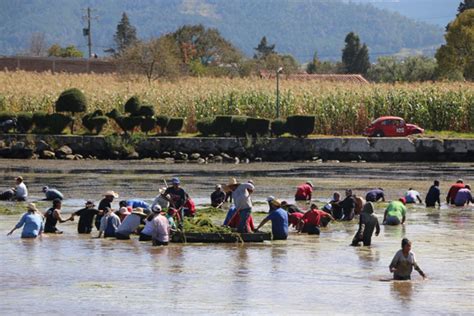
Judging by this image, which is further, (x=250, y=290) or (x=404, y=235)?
(x=404, y=235)

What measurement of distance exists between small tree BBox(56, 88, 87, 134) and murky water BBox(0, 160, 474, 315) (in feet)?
89.8

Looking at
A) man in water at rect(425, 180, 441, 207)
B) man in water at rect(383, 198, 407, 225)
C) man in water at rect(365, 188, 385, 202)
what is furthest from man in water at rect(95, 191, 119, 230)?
man in water at rect(425, 180, 441, 207)

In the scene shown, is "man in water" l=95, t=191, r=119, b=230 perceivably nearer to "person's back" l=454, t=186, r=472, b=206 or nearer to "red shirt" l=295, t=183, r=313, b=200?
"red shirt" l=295, t=183, r=313, b=200

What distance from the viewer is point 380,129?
66.4m

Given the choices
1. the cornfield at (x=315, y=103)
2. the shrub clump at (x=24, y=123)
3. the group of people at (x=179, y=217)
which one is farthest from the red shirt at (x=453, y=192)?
the shrub clump at (x=24, y=123)

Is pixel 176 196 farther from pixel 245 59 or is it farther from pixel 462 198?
pixel 245 59

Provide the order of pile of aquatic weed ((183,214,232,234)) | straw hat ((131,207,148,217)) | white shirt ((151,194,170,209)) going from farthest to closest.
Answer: white shirt ((151,194,170,209))
straw hat ((131,207,148,217))
pile of aquatic weed ((183,214,232,234))

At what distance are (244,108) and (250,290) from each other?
158ft

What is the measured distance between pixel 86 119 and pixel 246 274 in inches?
1639

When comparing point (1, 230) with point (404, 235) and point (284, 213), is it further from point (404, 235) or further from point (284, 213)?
point (404, 235)

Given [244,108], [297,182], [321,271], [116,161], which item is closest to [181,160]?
[116,161]

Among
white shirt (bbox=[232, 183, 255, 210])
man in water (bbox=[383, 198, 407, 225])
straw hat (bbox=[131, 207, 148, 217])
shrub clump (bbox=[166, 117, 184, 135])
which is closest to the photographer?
white shirt (bbox=[232, 183, 255, 210])

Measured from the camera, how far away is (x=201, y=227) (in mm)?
31234

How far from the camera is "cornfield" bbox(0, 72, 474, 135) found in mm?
70562
